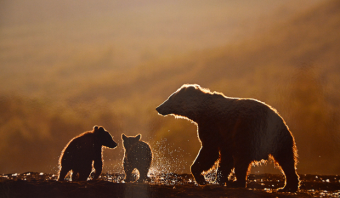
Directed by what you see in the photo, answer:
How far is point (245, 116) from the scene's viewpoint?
7.22 ft

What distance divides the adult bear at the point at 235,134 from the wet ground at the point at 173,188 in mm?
127

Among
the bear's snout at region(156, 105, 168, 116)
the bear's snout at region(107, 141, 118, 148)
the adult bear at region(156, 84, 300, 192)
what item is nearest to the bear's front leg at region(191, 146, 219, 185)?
the adult bear at region(156, 84, 300, 192)

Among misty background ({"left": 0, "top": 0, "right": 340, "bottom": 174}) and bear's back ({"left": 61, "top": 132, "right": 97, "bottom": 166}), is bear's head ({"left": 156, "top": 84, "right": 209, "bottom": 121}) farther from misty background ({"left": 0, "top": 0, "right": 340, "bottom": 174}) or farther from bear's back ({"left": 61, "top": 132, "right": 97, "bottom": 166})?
bear's back ({"left": 61, "top": 132, "right": 97, "bottom": 166})

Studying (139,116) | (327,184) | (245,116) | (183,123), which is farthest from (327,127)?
(139,116)

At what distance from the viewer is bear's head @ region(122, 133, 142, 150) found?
2.60 meters

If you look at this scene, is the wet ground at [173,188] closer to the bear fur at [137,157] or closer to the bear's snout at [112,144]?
the bear fur at [137,157]

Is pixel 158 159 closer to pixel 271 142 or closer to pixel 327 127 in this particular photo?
pixel 271 142

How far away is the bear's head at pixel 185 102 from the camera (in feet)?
7.95

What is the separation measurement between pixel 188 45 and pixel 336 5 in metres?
1.42

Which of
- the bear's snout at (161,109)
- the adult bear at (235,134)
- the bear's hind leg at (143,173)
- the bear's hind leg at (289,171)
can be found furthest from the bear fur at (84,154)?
the bear's hind leg at (289,171)

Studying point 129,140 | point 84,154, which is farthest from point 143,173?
point 84,154

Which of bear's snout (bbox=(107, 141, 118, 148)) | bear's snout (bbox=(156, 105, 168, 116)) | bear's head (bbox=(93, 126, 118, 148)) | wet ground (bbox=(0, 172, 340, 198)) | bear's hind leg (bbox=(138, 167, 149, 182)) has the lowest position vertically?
wet ground (bbox=(0, 172, 340, 198))

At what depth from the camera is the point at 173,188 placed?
2170mm

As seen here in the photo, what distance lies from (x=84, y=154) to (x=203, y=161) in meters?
1.23
